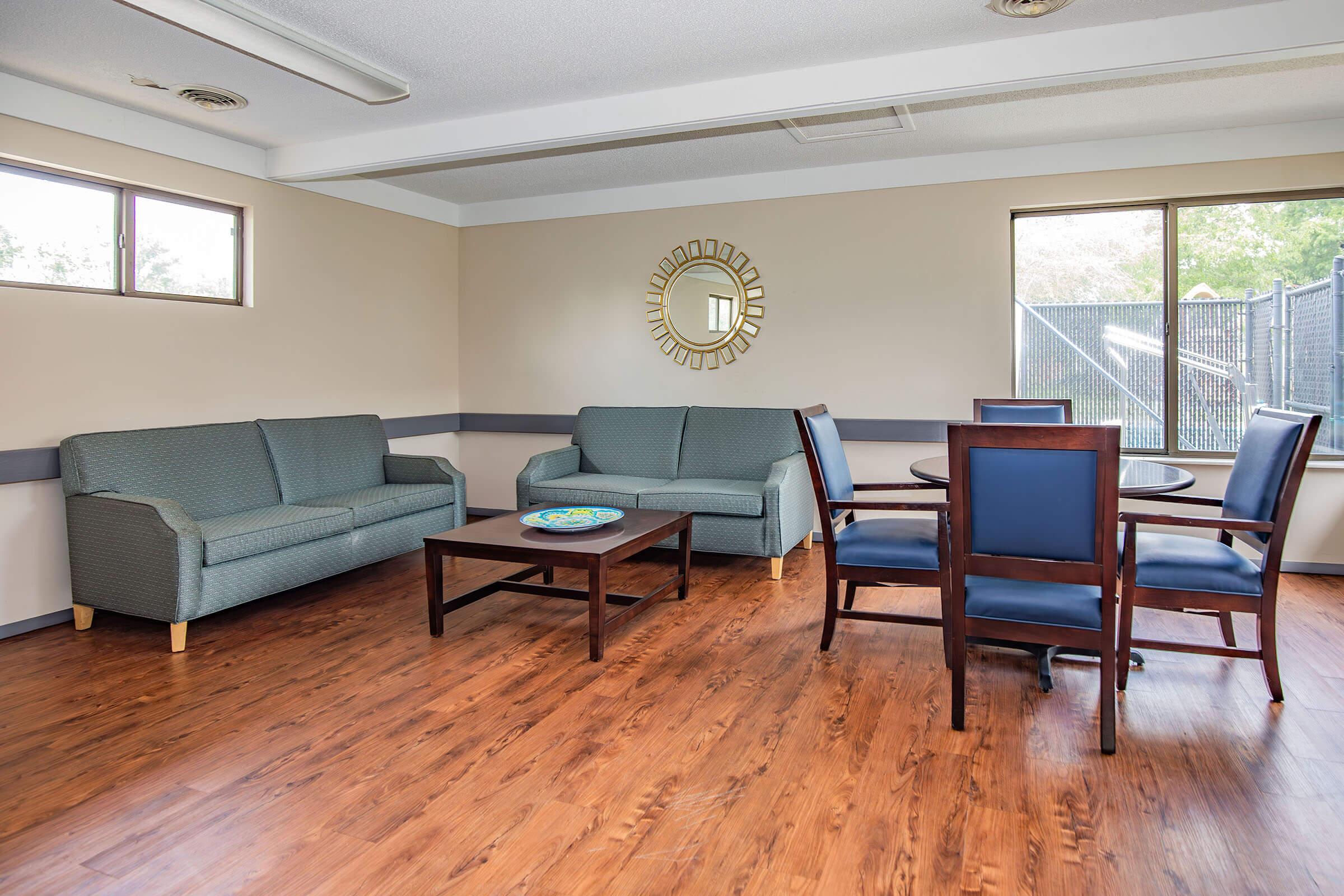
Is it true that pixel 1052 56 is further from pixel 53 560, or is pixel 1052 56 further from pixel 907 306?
pixel 53 560

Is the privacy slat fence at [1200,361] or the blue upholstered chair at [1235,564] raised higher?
the privacy slat fence at [1200,361]

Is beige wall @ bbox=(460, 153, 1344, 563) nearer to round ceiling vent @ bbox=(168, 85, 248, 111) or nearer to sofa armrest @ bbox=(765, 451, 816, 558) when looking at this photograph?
sofa armrest @ bbox=(765, 451, 816, 558)

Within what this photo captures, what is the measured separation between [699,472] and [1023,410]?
1.81 m

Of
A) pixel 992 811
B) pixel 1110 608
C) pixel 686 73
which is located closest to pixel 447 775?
pixel 992 811

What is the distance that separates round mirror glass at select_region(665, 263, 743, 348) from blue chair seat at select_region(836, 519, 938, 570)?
90.8 inches

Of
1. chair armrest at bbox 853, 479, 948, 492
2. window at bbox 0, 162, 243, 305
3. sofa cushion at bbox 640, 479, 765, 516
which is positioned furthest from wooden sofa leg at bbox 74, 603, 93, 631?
chair armrest at bbox 853, 479, 948, 492

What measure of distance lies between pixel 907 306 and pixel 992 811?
3.20m

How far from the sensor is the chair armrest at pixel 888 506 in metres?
2.59

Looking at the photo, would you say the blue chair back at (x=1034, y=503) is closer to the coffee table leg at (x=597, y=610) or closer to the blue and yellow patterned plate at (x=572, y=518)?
the coffee table leg at (x=597, y=610)

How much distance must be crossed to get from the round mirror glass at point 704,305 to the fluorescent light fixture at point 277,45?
2131 mm

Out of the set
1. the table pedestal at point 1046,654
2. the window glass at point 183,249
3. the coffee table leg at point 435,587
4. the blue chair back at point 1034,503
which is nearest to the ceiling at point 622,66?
the window glass at point 183,249

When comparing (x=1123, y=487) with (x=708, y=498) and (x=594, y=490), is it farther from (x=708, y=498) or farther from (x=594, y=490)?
(x=594, y=490)

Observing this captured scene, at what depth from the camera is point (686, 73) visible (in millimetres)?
3090

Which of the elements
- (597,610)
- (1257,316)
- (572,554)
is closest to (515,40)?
(572,554)
